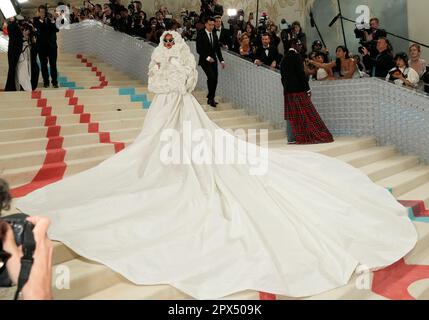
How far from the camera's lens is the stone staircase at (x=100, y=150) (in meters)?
2.46

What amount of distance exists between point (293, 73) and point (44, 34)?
403 cm

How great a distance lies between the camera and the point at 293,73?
5840 millimetres

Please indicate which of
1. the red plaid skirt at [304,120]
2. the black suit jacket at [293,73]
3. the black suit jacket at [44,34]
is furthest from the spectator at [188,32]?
the red plaid skirt at [304,120]

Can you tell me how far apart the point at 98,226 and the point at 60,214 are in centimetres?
29

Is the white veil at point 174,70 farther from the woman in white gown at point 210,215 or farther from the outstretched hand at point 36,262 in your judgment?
the outstretched hand at point 36,262

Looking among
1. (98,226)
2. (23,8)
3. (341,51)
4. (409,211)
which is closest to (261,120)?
(341,51)

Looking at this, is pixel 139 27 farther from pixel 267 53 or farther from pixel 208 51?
pixel 267 53

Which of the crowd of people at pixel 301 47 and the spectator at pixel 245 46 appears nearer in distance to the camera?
the crowd of people at pixel 301 47

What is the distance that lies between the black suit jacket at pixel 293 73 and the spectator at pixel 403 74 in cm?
126

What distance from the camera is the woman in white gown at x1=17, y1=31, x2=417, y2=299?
2.56m

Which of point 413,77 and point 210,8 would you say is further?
point 210,8

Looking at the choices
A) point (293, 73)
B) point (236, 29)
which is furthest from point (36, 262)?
point (236, 29)

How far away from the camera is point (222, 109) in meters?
7.12

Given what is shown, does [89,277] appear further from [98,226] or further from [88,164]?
[88,164]
